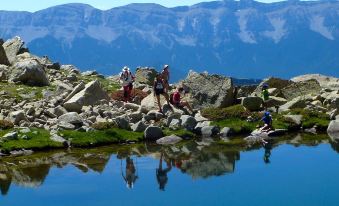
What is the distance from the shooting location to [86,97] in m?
47.4

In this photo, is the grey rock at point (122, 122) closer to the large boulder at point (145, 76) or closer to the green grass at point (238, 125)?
the green grass at point (238, 125)

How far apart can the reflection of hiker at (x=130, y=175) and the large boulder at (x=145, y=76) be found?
30.6m

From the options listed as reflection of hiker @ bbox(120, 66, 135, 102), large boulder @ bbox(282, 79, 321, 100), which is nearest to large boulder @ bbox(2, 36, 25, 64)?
reflection of hiker @ bbox(120, 66, 135, 102)

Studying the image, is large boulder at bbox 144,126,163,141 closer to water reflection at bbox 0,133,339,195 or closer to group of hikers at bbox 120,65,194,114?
water reflection at bbox 0,133,339,195

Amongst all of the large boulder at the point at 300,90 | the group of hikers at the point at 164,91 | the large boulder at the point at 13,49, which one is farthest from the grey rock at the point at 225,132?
the large boulder at the point at 13,49

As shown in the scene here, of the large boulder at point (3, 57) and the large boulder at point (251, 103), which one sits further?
the large boulder at point (3, 57)

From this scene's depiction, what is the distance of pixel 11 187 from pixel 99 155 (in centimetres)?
854

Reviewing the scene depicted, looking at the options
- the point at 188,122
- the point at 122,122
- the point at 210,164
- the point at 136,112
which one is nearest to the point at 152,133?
the point at 122,122

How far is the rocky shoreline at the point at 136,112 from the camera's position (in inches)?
1620

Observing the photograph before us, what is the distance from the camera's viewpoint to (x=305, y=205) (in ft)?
79.9

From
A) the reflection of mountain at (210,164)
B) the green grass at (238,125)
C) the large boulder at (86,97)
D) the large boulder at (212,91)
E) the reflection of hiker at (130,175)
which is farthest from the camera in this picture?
the large boulder at (212,91)

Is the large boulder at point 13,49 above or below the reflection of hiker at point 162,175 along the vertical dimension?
above

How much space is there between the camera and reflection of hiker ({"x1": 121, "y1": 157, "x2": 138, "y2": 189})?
97.7ft

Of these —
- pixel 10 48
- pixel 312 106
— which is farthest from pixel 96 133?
pixel 10 48
